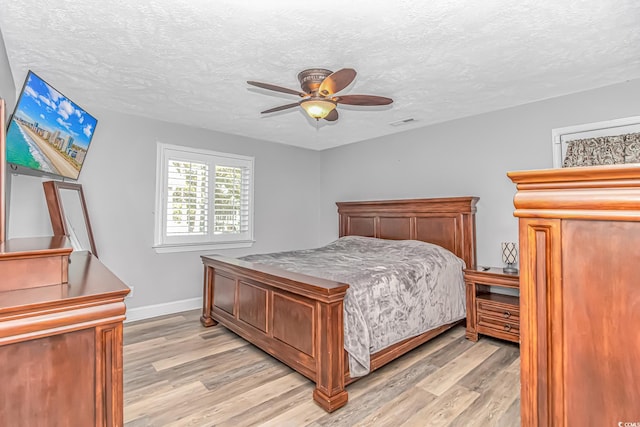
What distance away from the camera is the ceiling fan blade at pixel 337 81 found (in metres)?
2.08

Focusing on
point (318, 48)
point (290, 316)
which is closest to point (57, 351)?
point (290, 316)

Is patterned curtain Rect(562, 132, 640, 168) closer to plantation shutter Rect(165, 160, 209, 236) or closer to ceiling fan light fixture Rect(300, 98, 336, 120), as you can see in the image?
ceiling fan light fixture Rect(300, 98, 336, 120)

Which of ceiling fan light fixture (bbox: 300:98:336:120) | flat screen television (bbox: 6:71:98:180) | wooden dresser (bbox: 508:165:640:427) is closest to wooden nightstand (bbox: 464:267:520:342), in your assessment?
ceiling fan light fixture (bbox: 300:98:336:120)

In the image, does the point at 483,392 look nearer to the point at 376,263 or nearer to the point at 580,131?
the point at 376,263

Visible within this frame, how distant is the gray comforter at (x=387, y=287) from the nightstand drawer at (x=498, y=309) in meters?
0.25

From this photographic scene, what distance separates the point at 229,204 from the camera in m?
4.71

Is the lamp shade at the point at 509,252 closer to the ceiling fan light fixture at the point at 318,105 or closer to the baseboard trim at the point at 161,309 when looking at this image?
the ceiling fan light fixture at the point at 318,105

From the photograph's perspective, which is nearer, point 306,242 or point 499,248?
point 499,248

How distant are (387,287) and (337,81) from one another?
163 cm

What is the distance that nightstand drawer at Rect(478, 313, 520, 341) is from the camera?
305 cm

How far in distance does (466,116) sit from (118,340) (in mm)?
4143

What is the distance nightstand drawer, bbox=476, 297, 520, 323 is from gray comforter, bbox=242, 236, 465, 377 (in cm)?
25

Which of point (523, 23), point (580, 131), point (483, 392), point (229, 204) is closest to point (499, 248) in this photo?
point (580, 131)

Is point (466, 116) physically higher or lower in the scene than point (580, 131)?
higher
